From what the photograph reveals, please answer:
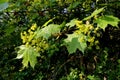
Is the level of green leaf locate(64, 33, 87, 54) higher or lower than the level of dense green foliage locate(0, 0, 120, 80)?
higher

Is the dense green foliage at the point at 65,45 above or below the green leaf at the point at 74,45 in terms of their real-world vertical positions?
below

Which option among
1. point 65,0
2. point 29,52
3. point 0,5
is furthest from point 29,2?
point 0,5

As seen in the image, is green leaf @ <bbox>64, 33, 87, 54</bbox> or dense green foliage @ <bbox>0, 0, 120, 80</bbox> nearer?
green leaf @ <bbox>64, 33, 87, 54</bbox>

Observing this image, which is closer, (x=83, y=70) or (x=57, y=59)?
(x=83, y=70)

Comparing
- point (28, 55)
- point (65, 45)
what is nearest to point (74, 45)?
point (28, 55)

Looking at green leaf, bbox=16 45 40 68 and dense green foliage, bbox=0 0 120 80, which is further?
dense green foliage, bbox=0 0 120 80

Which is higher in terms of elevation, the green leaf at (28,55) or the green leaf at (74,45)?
the green leaf at (74,45)

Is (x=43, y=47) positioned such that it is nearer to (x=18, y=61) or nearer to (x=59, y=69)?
(x=59, y=69)

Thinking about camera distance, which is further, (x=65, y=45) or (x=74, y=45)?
(x=65, y=45)

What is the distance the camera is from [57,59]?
2764 millimetres

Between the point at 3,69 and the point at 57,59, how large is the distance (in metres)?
0.66

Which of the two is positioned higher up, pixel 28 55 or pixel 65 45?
pixel 28 55

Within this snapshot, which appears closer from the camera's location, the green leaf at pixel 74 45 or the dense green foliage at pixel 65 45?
the green leaf at pixel 74 45

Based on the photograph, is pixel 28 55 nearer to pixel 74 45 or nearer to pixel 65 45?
pixel 74 45
